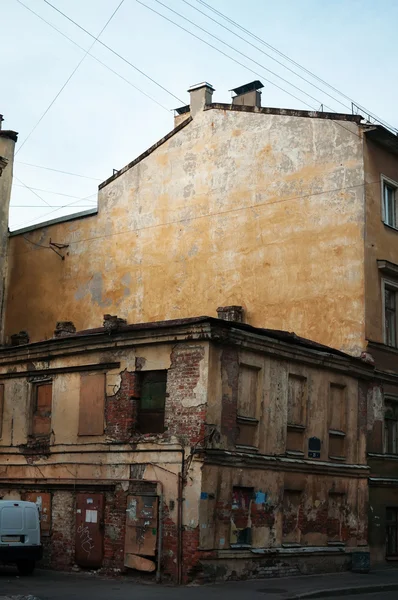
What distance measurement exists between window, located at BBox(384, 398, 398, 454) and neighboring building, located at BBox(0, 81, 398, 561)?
0.04m

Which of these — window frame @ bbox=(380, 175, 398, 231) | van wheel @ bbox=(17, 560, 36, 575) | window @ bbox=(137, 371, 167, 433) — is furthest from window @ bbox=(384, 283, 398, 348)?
van wheel @ bbox=(17, 560, 36, 575)

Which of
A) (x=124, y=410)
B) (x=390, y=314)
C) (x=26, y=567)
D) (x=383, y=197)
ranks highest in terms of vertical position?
(x=383, y=197)

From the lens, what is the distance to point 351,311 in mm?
25156

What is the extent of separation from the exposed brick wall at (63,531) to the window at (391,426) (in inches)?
389

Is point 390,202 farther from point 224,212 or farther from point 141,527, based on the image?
point 141,527

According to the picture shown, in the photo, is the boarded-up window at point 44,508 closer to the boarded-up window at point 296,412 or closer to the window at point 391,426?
the boarded-up window at point 296,412

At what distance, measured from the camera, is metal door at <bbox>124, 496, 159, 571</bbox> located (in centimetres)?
1859

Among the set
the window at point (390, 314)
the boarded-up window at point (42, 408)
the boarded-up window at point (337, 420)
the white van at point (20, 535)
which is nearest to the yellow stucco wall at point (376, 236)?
the window at point (390, 314)

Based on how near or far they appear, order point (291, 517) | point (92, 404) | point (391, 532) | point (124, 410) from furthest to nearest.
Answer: point (391, 532), point (92, 404), point (291, 517), point (124, 410)

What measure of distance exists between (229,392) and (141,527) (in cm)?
354

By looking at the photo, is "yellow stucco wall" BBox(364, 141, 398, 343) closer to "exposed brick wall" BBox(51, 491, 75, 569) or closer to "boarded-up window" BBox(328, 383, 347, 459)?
"boarded-up window" BBox(328, 383, 347, 459)

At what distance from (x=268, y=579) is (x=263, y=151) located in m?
14.7

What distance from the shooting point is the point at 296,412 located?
70.9 feet

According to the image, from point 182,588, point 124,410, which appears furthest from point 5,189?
point 182,588
